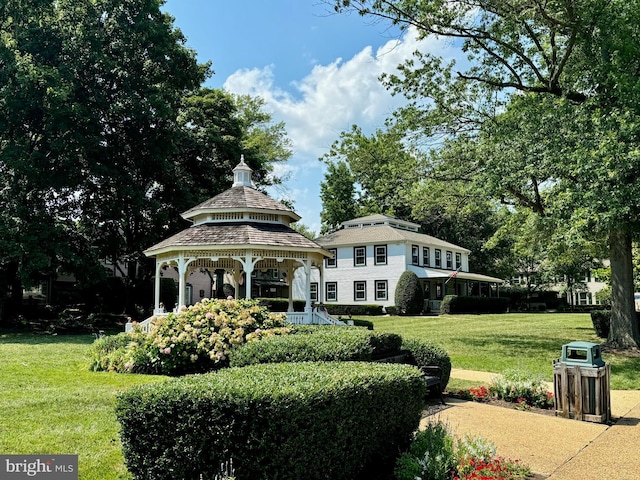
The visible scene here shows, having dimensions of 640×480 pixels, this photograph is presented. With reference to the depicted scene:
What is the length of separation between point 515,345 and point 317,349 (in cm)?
1218

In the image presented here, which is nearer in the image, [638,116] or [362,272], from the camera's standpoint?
[638,116]

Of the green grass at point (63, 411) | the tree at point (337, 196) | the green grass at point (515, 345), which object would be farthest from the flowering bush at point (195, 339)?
the tree at point (337, 196)

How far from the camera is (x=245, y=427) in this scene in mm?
4262

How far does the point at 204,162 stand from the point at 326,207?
23674 millimetres

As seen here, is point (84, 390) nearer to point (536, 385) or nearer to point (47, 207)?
point (536, 385)

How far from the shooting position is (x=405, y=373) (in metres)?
5.88

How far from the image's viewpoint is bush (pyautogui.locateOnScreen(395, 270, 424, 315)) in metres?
36.3

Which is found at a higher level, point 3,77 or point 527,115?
point 3,77

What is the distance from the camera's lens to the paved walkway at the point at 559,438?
5750mm

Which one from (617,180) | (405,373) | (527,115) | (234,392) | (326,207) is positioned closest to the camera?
(234,392)

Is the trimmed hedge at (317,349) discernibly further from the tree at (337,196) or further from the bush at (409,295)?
the tree at (337,196)

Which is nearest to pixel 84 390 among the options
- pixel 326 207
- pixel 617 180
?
pixel 617 180

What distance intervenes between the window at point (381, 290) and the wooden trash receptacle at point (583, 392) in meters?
30.8

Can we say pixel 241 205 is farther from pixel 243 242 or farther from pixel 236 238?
pixel 243 242
